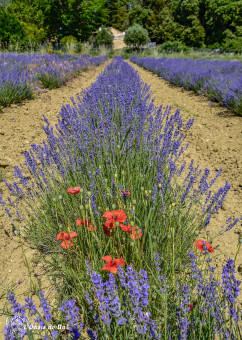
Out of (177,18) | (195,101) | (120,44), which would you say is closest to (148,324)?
(195,101)

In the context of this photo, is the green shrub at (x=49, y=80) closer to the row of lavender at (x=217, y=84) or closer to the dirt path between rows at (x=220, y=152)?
the dirt path between rows at (x=220, y=152)

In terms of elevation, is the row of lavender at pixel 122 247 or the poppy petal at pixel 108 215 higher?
the poppy petal at pixel 108 215

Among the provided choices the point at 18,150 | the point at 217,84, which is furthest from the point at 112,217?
the point at 217,84

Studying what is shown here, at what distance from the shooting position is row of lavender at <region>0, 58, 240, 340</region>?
74cm

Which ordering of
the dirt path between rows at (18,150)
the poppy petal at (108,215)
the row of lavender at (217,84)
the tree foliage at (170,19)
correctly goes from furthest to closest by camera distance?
the tree foliage at (170,19)
the row of lavender at (217,84)
the dirt path between rows at (18,150)
the poppy petal at (108,215)

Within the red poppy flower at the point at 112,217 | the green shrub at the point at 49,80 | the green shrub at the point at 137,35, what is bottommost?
the red poppy flower at the point at 112,217

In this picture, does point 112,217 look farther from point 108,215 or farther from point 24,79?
point 24,79

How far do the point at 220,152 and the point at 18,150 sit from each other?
2.74 m

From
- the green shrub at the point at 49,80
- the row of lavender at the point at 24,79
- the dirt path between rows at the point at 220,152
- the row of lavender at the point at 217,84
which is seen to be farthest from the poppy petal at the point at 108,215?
the green shrub at the point at 49,80

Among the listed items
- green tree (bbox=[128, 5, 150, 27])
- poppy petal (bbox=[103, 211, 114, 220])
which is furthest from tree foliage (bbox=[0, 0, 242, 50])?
poppy petal (bbox=[103, 211, 114, 220])

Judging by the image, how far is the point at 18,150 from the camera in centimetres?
314

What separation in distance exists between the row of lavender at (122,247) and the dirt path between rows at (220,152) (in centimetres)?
12

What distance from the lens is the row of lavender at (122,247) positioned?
739 millimetres

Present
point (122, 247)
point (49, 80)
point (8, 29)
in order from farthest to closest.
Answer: point (8, 29) → point (49, 80) → point (122, 247)
